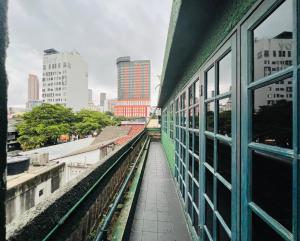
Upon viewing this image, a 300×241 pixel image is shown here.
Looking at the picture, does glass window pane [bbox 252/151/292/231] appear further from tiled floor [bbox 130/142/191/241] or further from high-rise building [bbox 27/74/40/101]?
high-rise building [bbox 27/74/40/101]

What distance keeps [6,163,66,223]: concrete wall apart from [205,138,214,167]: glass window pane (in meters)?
5.65

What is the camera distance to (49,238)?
41.9 inches

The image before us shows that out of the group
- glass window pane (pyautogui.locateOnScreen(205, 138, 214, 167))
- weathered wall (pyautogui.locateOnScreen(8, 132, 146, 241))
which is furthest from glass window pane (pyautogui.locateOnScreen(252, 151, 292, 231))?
weathered wall (pyautogui.locateOnScreen(8, 132, 146, 241))

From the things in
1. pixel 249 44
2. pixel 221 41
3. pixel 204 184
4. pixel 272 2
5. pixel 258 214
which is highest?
pixel 221 41

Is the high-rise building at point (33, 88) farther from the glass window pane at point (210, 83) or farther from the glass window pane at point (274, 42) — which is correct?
the glass window pane at point (274, 42)

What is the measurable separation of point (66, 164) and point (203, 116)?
11.1 metres

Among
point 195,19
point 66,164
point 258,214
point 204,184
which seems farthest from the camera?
point 66,164

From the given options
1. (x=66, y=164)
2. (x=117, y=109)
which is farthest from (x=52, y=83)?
(x=66, y=164)

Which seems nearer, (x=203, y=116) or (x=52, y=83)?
(x=203, y=116)

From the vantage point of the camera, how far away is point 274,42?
3.46 ft

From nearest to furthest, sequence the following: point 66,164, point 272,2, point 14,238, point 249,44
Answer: point 14,238 → point 272,2 → point 249,44 → point 66,164

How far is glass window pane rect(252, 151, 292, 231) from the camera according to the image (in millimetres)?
908

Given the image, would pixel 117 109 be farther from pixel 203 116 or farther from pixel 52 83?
pixel 203 116

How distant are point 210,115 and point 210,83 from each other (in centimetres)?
36
